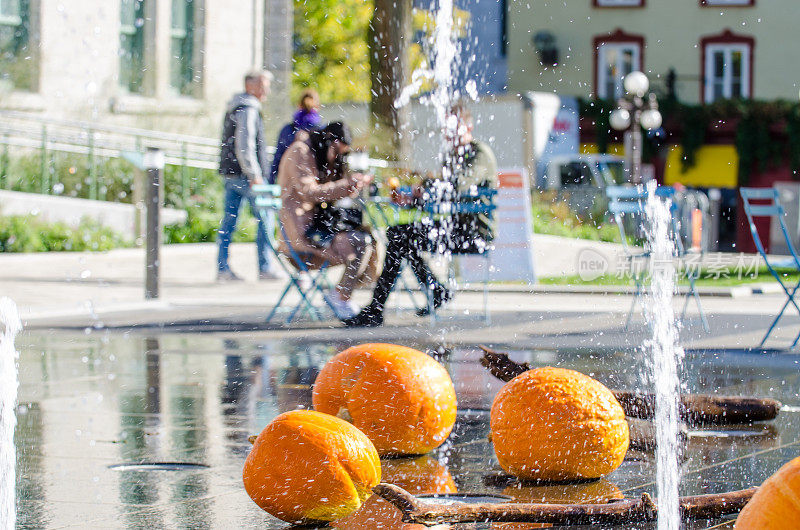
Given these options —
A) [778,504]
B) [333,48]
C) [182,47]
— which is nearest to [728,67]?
[333,48]

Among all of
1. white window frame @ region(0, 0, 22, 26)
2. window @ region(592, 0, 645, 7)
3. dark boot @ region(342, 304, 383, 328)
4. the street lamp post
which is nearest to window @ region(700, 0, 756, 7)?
window @ region(592, 0, 645, 7)

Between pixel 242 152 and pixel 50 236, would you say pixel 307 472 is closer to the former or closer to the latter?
pixel 242 152

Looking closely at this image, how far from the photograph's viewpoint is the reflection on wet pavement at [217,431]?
4.05 meters

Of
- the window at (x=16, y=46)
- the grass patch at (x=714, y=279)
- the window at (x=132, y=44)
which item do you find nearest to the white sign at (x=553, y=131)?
the grass patch at (x=714, y=279)

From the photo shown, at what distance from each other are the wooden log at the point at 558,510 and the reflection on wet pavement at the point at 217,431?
15 centimetres

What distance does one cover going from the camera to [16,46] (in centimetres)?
2073

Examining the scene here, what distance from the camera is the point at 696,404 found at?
223 inches

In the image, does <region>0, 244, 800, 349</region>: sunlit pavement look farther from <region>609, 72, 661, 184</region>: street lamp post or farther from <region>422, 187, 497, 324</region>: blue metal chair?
<region>609, 72, 661, 184</region>: street lamp post

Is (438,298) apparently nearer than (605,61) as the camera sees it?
Yes

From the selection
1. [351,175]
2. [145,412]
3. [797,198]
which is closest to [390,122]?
[351,175]

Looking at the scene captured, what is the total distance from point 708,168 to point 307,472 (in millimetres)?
35923

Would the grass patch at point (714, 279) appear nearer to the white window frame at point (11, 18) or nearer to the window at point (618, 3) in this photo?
the white window frame at point (11, 18)

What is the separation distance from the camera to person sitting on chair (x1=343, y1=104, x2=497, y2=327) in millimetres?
10438

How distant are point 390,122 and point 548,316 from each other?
1093 cm
